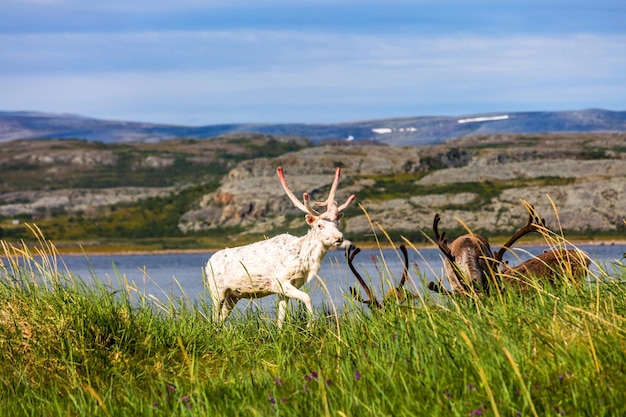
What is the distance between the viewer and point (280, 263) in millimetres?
12602

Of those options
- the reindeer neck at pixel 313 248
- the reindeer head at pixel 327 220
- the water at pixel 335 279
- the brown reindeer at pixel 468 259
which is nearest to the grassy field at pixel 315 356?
the water at pixel 335 279

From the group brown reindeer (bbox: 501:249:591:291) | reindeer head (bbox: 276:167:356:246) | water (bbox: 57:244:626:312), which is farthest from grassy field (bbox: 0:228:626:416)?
reindeer head (bbox: 276:167:356:246)

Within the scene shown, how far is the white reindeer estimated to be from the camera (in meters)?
12.3

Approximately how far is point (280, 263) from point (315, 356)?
322 cm

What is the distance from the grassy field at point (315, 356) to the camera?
Answer: 23.2 feet

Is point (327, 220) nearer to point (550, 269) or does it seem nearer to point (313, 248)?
point (313, 248)

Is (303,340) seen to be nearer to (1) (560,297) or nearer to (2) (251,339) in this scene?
(2) (251,339)

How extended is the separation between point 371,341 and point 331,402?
65.6 inches

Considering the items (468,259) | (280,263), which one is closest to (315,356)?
(468,259)

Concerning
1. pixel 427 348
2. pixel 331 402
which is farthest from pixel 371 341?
pixel 331 402

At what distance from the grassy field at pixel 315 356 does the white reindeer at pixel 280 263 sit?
0.63 m

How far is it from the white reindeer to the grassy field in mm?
627

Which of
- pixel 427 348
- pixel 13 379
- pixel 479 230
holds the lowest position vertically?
pixel 479 230

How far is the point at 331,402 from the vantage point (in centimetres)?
759
